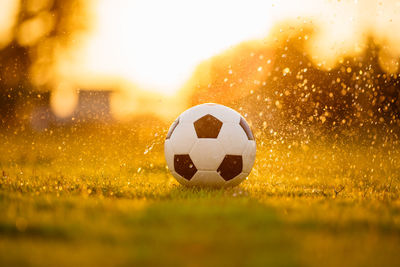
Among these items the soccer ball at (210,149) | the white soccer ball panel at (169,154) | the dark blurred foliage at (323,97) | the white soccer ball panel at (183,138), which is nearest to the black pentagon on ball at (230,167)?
the soccer ball at (210,149)

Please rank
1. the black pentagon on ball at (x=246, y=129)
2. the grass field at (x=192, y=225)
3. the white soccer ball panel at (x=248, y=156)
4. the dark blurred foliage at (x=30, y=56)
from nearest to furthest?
the grass field at (x=192, y=225), the white soccer ball panel at (x=248, y=156), the black pentagon on ball at (x=246, y=129), the dark blurred foliage at (x=30, y=56)

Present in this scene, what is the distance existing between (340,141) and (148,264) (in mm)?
11468

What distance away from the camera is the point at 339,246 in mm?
2172

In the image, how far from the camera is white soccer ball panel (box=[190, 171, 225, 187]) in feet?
14.2

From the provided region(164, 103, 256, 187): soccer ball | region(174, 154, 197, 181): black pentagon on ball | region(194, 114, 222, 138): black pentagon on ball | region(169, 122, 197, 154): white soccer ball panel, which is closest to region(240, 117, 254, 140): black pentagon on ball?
region(164, 103, 256, 187): soccer ball

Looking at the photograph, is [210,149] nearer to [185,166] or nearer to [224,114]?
[185,166]

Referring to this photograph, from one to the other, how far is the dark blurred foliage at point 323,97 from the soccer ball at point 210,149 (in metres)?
6.18

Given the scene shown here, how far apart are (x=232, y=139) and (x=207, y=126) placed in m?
0.32

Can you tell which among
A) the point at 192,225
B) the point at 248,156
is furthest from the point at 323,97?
the point at 192,225

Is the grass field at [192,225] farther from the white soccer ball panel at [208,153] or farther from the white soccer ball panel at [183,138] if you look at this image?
the white soccer ball panel at [183,138]

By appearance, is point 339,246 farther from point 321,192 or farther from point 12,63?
point 12,63

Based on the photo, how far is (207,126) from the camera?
14.3ft

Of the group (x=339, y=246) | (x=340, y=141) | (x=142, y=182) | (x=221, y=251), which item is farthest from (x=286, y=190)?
(x=340, y=141)

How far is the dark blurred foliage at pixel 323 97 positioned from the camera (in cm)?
1236
